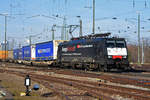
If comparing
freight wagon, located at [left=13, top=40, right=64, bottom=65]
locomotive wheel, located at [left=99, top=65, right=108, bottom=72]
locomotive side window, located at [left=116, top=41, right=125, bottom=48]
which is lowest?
locomotive wheel, located at [left=99, top=65, right=108, bottom=72]

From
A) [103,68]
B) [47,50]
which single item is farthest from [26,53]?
[103,68]

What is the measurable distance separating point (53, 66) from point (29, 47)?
10.3 m

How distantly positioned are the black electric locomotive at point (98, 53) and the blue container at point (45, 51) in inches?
226

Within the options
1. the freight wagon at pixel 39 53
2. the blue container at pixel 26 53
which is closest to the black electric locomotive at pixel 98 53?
the freight wagon at pixel 39 53

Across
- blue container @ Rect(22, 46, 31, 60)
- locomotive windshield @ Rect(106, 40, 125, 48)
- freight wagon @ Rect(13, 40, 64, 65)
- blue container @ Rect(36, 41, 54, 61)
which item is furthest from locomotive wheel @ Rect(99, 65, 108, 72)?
blue container @ Rect(22, 46, 31, 60)

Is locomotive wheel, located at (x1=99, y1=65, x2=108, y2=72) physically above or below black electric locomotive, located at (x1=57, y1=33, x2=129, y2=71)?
below

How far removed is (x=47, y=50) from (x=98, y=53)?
511 inches

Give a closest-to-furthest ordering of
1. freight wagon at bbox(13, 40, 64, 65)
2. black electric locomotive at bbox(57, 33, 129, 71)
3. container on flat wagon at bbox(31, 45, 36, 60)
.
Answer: black electric locomotive at bbox(57, 33, 129, 71) < freight wagon at bbox(13, 40, 64, 65) < container on flat wagon at bbox(31, 45, 36, 60)

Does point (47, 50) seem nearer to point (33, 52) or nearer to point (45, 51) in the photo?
point (45, 51)

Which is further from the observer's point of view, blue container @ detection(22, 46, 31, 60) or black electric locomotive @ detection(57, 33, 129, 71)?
blue container @ detection(22, 46, 31, 60)

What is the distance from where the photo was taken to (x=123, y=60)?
903 inches

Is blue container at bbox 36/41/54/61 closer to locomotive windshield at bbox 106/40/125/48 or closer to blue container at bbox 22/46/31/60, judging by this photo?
blue container at bbox 22/46/31/60

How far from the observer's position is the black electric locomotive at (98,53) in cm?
2278

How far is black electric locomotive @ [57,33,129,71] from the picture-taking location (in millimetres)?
22781
